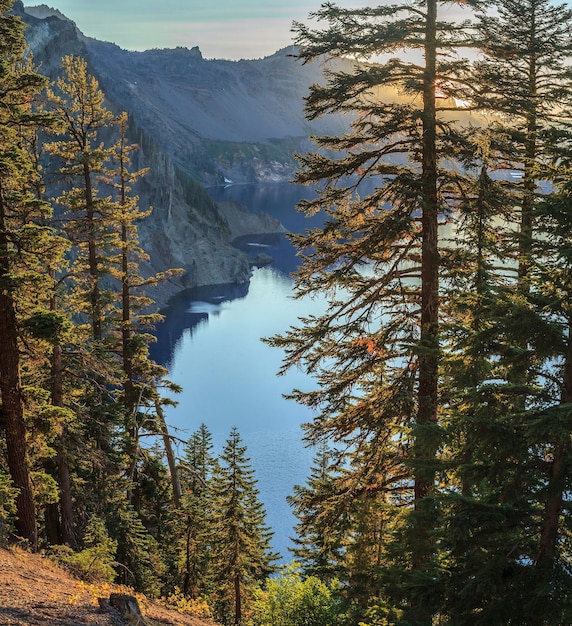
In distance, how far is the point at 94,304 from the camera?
69.9 ft

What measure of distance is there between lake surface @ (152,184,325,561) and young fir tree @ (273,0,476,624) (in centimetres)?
1350

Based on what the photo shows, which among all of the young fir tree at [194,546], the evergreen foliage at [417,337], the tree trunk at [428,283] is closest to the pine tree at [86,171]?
the evergreen foliage at [417,337]

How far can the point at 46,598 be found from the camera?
9648 mm

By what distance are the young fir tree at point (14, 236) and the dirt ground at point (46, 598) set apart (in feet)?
5.23

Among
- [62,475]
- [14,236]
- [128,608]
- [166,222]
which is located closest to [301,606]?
[128,608]

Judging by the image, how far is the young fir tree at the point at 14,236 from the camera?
39.0ft

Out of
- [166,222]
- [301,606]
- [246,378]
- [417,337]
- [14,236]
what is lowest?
[246,378]

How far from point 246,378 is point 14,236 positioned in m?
58.5

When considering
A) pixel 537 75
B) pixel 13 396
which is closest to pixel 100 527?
pixel 13 396

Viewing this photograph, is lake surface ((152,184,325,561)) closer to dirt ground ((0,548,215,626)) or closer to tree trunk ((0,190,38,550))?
tree trunk ((0,190,38,550))

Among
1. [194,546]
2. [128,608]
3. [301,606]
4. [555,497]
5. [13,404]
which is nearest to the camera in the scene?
[555,497]

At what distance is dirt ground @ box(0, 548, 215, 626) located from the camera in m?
8.79

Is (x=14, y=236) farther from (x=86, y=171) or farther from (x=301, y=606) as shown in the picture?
(x=301, y=606)

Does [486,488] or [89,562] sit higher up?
[486,488]
